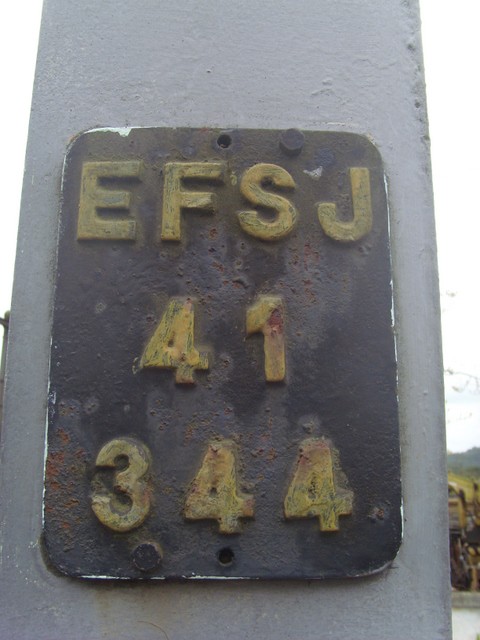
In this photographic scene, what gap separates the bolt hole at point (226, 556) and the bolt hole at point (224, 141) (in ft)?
2.35

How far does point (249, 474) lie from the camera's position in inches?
34.5

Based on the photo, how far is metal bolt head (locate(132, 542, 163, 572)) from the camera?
0.84 m

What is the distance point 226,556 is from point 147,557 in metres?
0.13

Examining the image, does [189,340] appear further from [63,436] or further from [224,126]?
[224,126]

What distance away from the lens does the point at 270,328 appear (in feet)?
3.02

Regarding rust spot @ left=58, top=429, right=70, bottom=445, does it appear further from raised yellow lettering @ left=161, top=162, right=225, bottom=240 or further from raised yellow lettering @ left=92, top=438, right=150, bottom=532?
raised yellow lettering @ left=161, top=162, right=225, bottom=240

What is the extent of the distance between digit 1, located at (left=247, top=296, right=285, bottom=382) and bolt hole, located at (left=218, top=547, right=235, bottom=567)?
0.93 feet

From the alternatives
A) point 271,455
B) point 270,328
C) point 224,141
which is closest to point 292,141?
point 224,141

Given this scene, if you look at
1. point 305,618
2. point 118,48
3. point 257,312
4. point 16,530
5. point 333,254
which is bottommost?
point 305,618

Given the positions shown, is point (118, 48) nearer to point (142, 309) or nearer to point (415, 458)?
point (142, 309)

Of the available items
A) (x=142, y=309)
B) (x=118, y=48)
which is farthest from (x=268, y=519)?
(x=118, y=48)

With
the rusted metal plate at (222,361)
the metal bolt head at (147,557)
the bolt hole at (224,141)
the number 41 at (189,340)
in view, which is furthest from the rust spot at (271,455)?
the bolt hole at (224,141)

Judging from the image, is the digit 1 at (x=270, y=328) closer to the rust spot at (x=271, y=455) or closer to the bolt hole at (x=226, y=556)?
the rust spot at (x=271, y=455)

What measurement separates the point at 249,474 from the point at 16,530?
406mm
